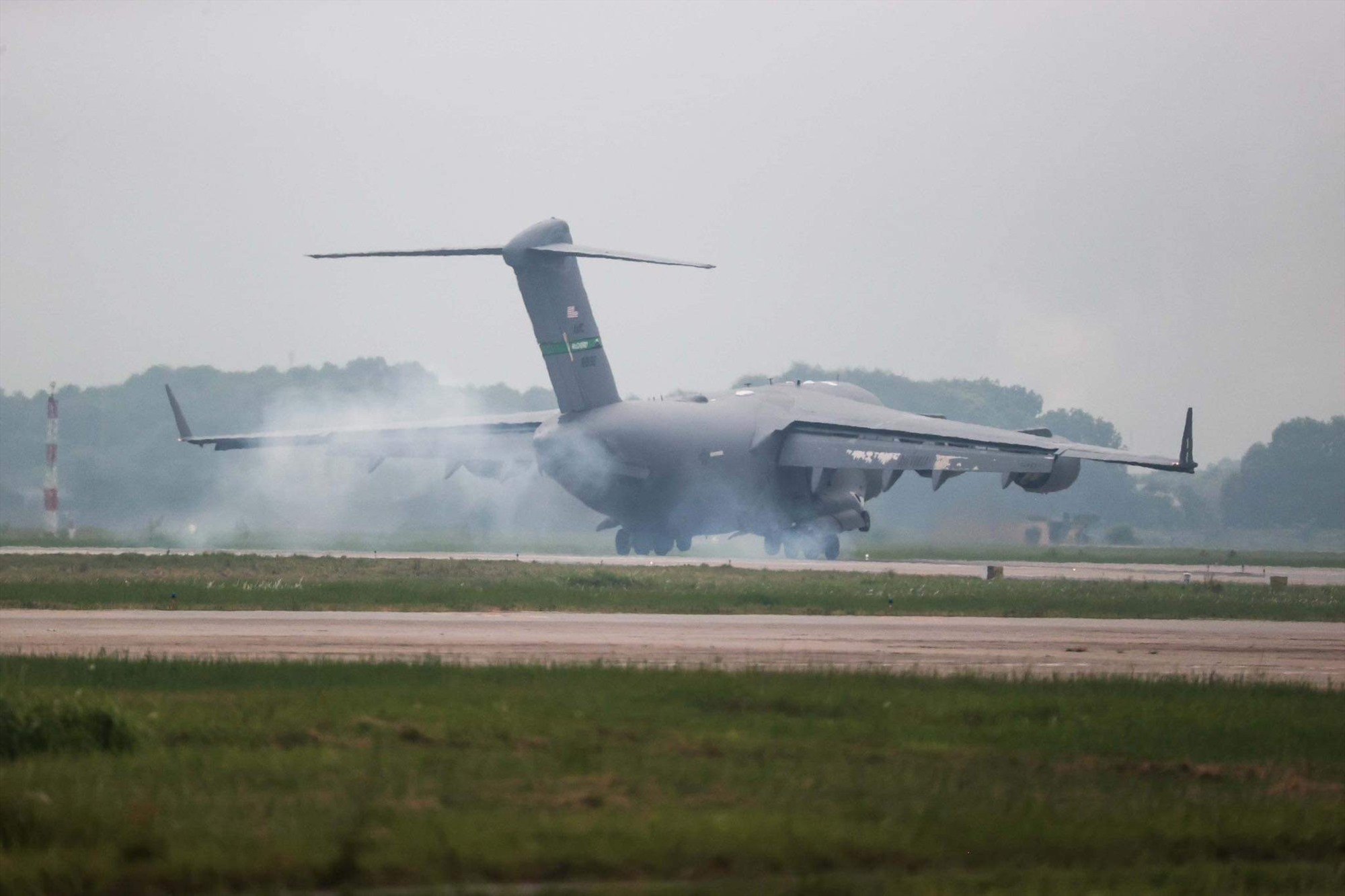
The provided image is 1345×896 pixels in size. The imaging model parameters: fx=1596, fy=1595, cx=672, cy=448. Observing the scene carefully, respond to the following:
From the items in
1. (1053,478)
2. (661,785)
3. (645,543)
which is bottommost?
(645,543)

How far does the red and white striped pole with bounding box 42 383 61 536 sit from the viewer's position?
63812 mm

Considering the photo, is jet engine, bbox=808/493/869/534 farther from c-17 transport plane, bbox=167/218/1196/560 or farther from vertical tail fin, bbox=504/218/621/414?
vertical tail fin, bbox=504/218/621/414

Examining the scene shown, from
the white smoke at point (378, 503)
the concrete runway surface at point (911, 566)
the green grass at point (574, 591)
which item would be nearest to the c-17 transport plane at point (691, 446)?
the concrete runway surface at point (911, 566)

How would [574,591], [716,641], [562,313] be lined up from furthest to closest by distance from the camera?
[562,313] < [574,591] < [716,641]

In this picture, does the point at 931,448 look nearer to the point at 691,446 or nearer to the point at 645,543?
the point at 691,446

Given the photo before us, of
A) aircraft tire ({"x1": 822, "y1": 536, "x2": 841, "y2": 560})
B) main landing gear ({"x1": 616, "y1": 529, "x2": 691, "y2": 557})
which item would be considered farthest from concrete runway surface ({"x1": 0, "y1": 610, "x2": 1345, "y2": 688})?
main landing gear ({"x1": 616, "y1": 529, "x2": 691, "y2": 557})

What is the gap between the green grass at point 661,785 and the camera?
9359mm

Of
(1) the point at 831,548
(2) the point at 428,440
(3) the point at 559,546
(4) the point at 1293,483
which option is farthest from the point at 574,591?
(4) the point at 1293,483

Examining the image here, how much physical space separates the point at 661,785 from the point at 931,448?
128ft

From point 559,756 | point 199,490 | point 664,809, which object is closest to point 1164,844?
point 664,809

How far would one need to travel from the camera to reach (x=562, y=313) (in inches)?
1847

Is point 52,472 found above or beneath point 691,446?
beneath

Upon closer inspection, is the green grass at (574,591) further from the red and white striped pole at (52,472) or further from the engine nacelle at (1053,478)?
the red and white striped pole at (52,472)

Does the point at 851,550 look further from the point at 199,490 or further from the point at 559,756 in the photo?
the point at 559,756
